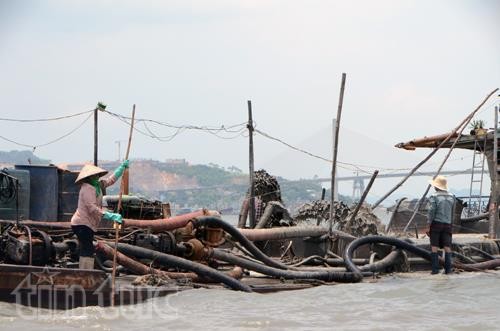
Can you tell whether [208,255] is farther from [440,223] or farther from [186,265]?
[440,223]

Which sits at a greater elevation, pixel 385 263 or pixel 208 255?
pixel 208 255

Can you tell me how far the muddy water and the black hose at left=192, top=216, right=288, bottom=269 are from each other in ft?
3.85

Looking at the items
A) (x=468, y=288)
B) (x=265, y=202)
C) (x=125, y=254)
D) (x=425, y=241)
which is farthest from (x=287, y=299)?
(x=265, y=202)

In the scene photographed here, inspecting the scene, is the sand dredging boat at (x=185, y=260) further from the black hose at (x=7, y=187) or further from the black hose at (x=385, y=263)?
the black hose at (x=7, y=187)

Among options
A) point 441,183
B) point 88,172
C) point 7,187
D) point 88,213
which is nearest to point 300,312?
point 88,213

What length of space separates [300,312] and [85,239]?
3.12 meters

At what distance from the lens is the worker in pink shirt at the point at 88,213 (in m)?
10.9

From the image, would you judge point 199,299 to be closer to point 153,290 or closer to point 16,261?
point 153,290

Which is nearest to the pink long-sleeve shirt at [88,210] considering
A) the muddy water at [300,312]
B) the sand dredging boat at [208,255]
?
the sand dredging boat at [208,255]

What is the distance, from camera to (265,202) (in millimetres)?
→ 19188

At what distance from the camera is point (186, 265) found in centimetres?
1224

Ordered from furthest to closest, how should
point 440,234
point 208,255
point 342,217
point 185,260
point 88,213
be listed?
point 342,217 → point 440,234 → point 208,255 → point 185,260 → point 88,213

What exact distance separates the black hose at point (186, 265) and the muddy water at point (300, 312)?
181mm

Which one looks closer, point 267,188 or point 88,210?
point 88,210
